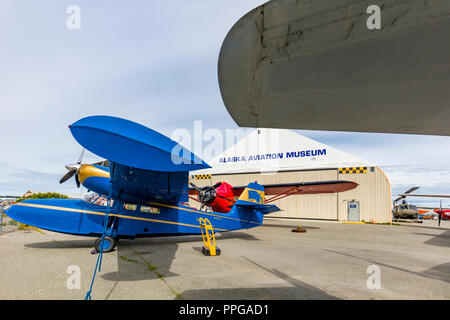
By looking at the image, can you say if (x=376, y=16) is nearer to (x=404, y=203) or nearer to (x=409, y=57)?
(x=409, y=57)

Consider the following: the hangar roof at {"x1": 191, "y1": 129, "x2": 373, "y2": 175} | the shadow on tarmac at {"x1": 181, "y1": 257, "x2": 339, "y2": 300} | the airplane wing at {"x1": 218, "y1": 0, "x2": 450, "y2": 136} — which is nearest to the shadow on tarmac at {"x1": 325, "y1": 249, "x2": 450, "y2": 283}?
the shadow on tarmac at {"x1": 181, "y1": 257, "x2": 339, "y2": 300}

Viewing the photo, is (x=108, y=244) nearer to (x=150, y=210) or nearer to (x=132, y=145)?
(x=150, y=210)

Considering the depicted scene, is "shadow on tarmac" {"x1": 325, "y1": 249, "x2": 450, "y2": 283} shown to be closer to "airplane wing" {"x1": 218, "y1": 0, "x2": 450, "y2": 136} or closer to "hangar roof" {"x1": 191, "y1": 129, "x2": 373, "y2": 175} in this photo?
"airplane wing" {"x1": 218, "y1": 0, "x2": 450, "y2": 136}

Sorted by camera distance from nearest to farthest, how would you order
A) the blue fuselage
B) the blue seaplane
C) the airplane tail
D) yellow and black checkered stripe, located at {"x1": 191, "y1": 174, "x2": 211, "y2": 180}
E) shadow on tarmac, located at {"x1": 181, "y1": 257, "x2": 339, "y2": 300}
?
1. shadow on tarmac, located at {"x1": 181, "y1": 257, "x2": 339, "y2": 300}
2. the blue seaplane
3. the blue fuselage
4. the airplane tail
5. yellow and black checkered stripe, located at {"x1": 191, "y1": 174, "x2": 211, "y2": 180}

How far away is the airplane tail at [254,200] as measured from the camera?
10633 mm

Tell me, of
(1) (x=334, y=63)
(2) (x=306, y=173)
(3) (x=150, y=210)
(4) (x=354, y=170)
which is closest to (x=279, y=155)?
(2) (x=306, y=173)

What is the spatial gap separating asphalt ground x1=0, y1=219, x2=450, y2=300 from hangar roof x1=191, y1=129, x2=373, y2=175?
503 inches

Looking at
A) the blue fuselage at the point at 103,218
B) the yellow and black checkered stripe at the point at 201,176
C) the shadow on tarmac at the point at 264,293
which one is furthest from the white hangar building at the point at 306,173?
the shadow on tarmac at the point at 264,293

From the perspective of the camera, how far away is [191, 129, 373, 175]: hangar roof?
20781 millimetres

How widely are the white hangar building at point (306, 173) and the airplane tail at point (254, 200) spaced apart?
34.5 feet

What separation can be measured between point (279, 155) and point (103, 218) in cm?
1803

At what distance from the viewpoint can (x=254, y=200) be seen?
Answer: 11.6m

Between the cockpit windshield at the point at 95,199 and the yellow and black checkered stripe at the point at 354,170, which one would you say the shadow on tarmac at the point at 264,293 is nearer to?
the cockpit windshield at the point at 95,199
